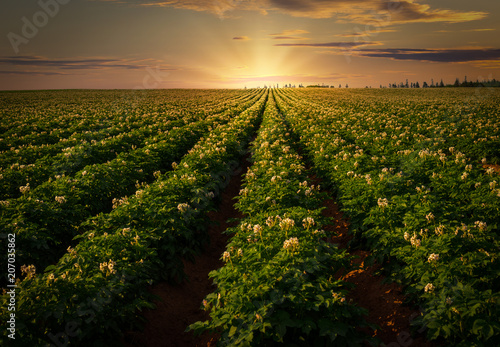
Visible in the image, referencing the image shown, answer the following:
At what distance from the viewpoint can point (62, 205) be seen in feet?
27.5

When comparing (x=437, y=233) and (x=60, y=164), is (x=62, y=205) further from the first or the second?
(x=437, y=233)

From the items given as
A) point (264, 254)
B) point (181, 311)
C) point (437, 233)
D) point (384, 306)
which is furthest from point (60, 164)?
point (437, 233)

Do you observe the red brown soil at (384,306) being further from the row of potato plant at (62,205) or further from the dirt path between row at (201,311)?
the row of potato plant at (62,205)

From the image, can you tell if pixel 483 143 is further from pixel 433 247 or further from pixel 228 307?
pixel 228 307

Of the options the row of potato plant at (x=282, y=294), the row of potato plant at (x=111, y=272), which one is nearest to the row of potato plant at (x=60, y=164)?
the row of potato plant at (x=111, y=272)

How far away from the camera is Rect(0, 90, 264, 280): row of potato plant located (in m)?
7.06

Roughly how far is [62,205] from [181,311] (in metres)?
4.67

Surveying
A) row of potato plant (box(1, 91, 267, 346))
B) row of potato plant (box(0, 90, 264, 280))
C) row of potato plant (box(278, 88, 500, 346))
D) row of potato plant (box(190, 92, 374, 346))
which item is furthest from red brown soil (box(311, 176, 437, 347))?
row of potato plant (box(0, 90, 264, 280))

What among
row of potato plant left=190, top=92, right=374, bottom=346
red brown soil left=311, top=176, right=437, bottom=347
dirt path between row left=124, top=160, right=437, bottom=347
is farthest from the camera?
dirt path between row left=124, top=160, right=437, bottom=347

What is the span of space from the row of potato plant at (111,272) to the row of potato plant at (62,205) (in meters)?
1.24

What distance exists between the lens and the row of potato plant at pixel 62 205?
7059 mm

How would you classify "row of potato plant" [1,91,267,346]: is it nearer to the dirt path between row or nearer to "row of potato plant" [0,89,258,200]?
the dirt path between row

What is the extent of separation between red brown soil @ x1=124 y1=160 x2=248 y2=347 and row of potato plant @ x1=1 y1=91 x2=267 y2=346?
0.34m

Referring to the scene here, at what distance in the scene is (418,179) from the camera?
963 cm
